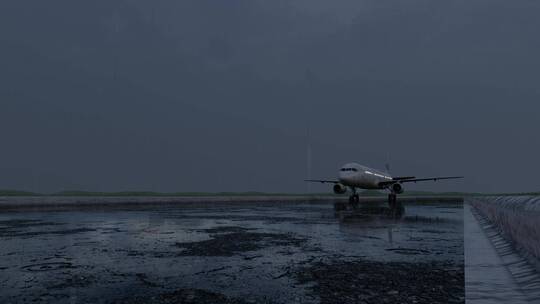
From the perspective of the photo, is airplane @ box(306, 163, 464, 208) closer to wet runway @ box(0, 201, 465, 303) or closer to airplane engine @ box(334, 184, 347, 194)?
airplane engine @ box(334, 184, 347, 194)

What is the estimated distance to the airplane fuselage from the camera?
139 feet

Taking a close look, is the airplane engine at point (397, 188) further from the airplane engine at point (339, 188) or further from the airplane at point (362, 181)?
the airplane engine at point (339, 188)

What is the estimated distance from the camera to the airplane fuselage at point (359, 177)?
139ft

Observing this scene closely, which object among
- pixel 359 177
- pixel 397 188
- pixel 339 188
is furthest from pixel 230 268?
pixel 397 188

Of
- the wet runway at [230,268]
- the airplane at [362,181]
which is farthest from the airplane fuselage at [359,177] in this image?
the wet runway at [230,268]

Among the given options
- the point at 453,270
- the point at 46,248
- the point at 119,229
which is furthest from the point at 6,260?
the point at 453,270

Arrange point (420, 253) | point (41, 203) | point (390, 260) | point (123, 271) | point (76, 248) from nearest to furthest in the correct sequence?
1. point (123, 271)
2. point (390, 260)
3. point (420, 253)
4. point (76, 248)
5. point (41, 203)

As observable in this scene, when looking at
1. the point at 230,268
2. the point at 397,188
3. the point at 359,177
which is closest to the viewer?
the point at 230,268

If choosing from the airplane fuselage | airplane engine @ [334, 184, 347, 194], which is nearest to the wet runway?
the airplane fuselage

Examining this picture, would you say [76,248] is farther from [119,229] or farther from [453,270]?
[453,270]

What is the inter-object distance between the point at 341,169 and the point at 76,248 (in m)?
34.6

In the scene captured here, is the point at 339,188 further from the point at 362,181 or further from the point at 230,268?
the point at 230,268

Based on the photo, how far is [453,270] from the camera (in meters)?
7.71

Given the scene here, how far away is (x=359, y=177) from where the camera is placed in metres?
42.4
